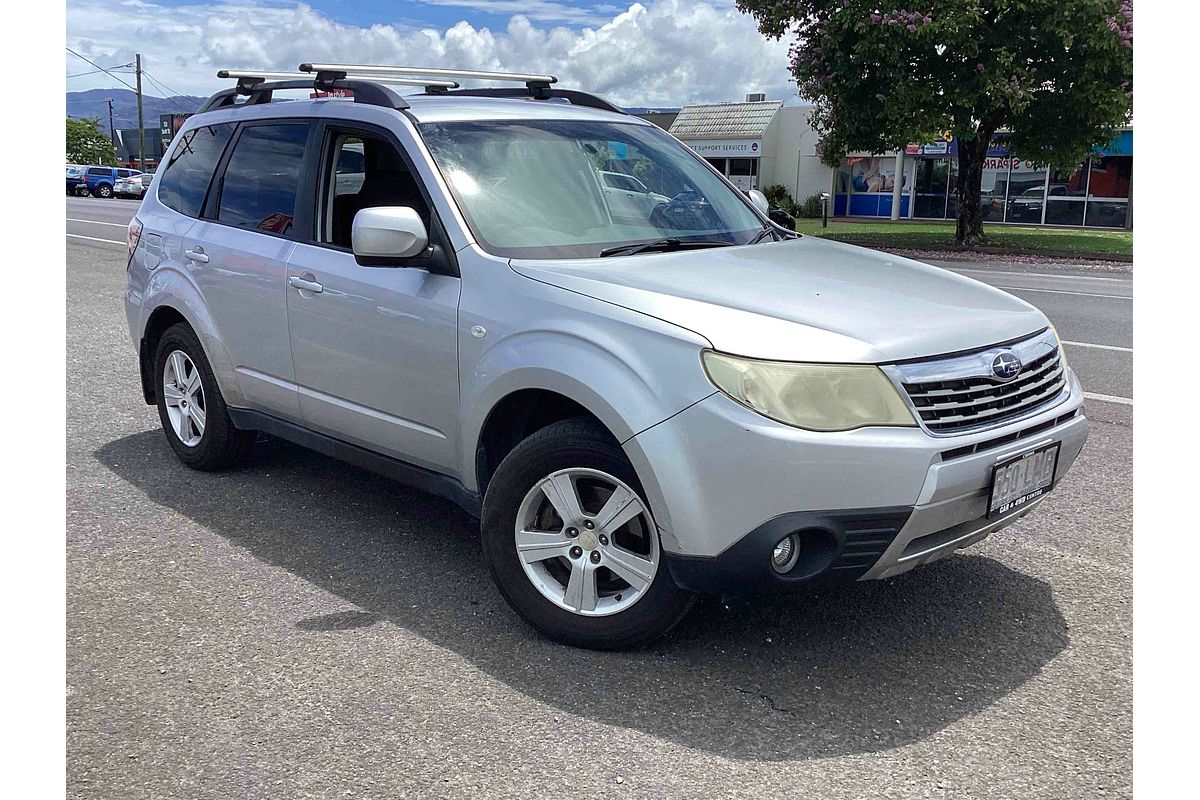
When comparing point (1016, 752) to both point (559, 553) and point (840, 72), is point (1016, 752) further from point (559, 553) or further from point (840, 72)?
point (840, 72)

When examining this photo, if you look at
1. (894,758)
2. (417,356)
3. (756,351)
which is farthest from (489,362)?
(894,758)

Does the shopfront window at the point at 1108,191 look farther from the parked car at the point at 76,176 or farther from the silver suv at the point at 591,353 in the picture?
the parked car at the point at 76,176

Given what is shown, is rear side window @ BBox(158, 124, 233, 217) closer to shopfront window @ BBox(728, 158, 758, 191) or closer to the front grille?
the front grille

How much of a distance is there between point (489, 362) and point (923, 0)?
20981 mm

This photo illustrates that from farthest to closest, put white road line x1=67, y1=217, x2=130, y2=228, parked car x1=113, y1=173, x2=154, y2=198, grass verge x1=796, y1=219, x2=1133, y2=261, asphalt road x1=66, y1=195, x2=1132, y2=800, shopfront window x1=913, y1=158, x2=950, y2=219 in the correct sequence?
parked car x1=113, y1=173, x2=154, y2=198, shopfront window x1=913, y1=158, x2=950, y2=219, white road line x1=67, y1=217, x2=130, y2=228, grass verge x1=796, y1=219, x2=1133, y2=261, asphalt road x1=66, y1=195, x2=1132, y2=800

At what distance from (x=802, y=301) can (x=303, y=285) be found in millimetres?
2155

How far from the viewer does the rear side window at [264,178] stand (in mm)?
4922

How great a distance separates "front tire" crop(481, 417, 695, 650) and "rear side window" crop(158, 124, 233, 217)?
Result: 9.06 ft

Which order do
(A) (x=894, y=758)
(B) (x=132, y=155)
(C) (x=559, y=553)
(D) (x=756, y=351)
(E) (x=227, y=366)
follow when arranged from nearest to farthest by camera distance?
1. (A) (x=894, y=758)
2. (D) (x=756, y=351)
3. (C) (x=559, y=553)
4. (E) (x=227, y=366)
5. (B) (x=132, y=155)

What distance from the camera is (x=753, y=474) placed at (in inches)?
124

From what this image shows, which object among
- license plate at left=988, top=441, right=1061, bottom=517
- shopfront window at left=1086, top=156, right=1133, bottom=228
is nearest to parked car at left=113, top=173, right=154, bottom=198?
shopfront window at left=1086, top=156, right=1133, bottom=228

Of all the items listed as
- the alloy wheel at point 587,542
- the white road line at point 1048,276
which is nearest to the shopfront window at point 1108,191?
the white road line at point 1048,276

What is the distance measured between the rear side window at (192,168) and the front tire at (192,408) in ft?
2.11

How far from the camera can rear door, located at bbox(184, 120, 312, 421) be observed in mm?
4844
